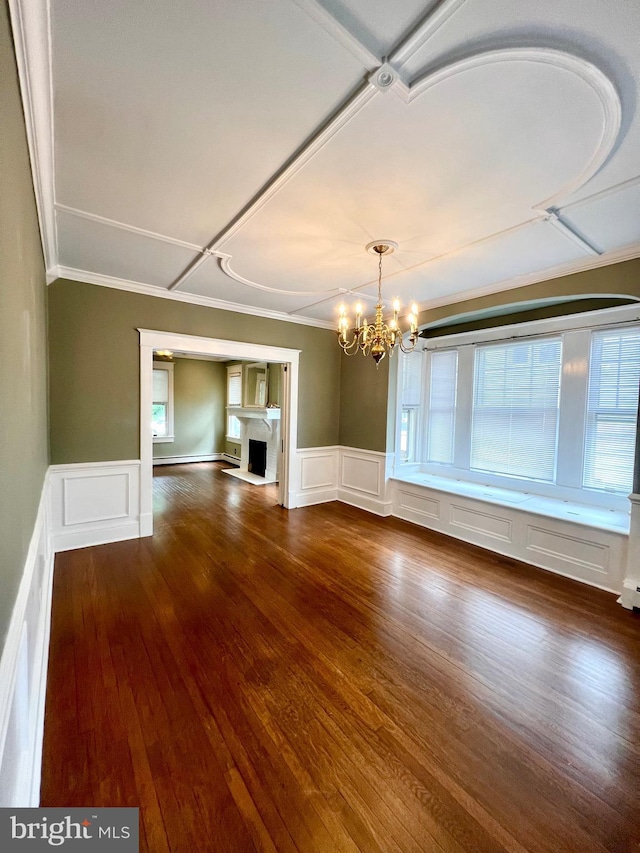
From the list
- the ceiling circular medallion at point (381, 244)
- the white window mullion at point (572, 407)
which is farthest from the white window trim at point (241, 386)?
the white window mullion at point (572, 407)

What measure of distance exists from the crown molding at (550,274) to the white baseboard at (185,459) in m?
6.81

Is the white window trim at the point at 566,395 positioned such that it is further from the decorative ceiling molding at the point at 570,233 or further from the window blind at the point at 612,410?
the decorative ceiling molding at the point at 570,233

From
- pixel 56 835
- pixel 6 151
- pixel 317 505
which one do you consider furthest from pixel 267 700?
pixel 317 505

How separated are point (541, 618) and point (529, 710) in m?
0.98

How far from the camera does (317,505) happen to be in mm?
5461

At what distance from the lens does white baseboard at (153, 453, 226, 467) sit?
828 cm

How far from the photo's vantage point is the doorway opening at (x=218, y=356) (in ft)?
12.8

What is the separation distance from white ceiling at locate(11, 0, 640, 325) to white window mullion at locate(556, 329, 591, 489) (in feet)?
3.95

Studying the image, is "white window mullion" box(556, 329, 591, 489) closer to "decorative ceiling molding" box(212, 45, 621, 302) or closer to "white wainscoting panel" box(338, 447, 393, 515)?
"white wainscoting panel" box(338, 447, 393, 515)

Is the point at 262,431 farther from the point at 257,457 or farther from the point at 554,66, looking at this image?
the point at 554,66

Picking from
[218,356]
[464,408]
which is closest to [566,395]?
[464,408]

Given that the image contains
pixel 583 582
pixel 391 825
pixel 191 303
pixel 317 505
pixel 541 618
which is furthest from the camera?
pixel 317 505

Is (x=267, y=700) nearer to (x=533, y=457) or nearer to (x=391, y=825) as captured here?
(x=391, y=825)

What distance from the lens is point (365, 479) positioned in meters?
5.29
